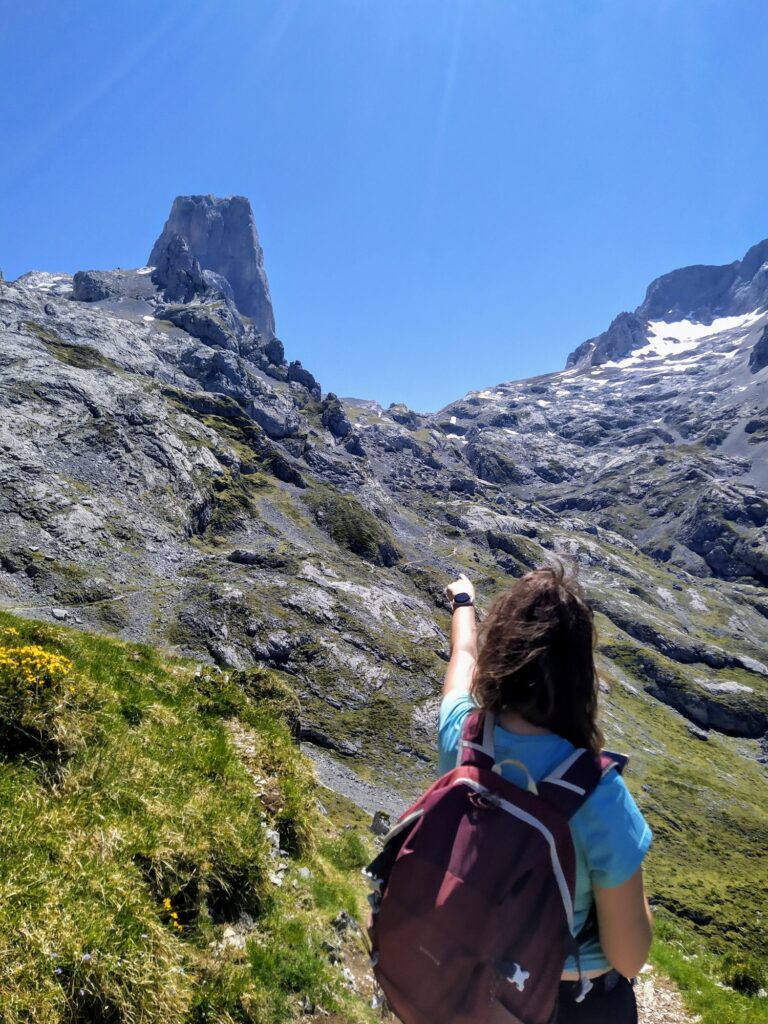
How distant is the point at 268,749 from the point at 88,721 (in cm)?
435

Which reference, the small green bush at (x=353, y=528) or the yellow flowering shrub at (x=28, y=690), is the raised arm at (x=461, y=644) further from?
the small green bush at (x=353, y=528)

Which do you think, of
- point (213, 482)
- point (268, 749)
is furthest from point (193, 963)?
point (213, 482)

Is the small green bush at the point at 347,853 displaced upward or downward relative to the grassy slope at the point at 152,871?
downward

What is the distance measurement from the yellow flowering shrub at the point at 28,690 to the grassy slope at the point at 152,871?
0.22 m

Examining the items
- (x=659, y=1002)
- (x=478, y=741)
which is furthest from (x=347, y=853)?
(x=478, y=741)

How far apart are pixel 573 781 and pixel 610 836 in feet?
1.11

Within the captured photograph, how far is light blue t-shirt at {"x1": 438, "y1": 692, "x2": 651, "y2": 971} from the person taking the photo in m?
3.16

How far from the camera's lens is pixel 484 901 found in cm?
304

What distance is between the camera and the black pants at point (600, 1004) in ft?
12.6

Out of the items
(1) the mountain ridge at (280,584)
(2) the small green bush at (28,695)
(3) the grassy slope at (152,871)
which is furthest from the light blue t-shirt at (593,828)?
(2) the small green bush at (28,695)

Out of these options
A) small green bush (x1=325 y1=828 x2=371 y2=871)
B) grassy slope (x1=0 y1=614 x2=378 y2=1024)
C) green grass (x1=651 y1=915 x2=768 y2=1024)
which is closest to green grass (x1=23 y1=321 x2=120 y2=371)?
small green bush (x1=325 y1=828 x2=371 y2=871)

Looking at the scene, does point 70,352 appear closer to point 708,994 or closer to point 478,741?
point 708,994

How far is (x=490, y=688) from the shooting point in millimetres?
3822

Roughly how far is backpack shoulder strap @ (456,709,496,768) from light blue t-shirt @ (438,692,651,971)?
0.28 feet
